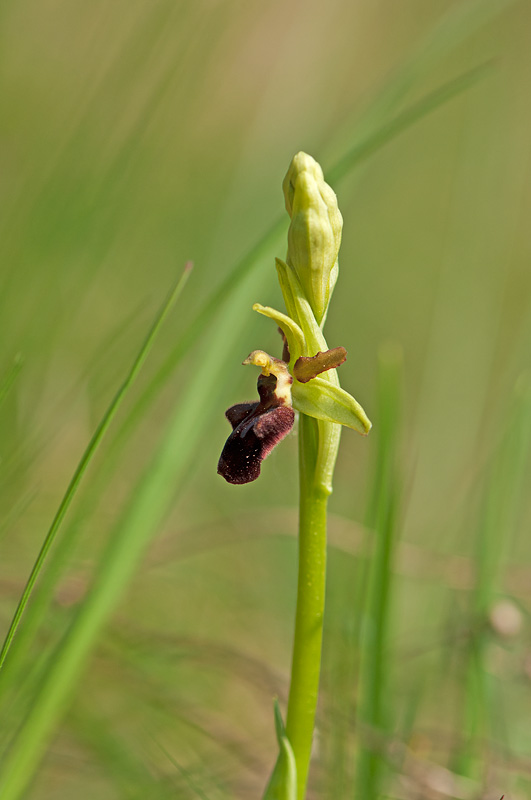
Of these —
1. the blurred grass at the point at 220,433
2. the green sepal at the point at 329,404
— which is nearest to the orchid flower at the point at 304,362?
the green sepal at the point at 329,404

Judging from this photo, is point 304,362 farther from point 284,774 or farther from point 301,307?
point 284,774

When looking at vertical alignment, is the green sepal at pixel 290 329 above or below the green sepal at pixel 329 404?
above

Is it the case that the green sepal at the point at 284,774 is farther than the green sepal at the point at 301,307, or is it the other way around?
the green sepal at the point at 301,307

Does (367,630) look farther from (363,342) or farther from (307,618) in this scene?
(363,342)

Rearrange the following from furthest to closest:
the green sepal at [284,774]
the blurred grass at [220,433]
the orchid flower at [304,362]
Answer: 1. the blurred grass at [220,433]
2. the orchid flower at [304,362]
3. the green sepal at [284,774]

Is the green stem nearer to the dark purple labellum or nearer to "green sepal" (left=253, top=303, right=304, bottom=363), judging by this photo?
the dark purple labellum

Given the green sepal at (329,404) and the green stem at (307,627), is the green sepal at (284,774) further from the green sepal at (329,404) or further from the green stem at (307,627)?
the green sepal at (329,404)

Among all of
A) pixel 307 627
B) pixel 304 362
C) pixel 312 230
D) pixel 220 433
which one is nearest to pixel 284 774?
pixel 307 627
